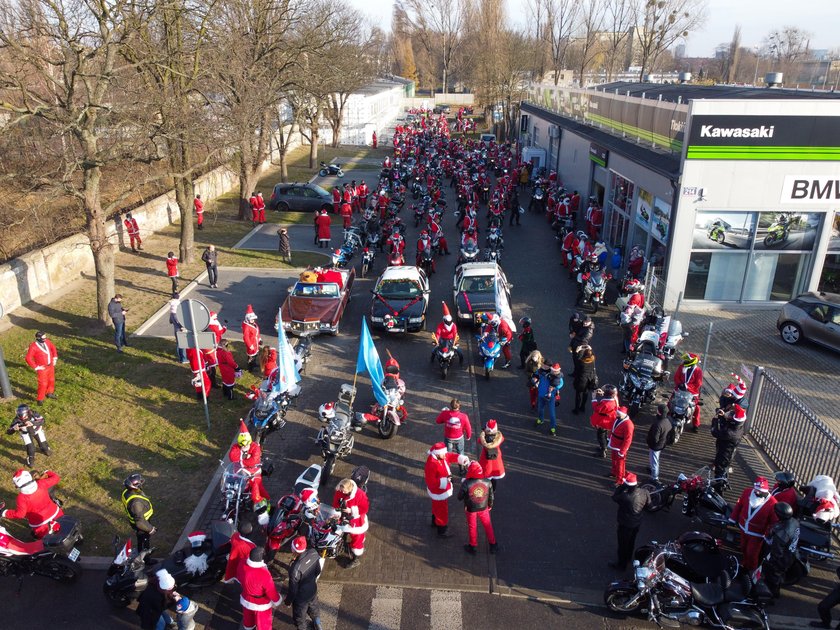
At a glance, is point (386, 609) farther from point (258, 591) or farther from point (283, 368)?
point (283, 368)

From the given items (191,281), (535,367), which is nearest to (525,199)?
(191,281)

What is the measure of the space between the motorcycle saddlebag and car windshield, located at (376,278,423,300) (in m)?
9.97

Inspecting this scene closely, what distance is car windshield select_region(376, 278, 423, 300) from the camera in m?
17.1

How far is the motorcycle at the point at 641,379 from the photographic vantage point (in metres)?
12.4

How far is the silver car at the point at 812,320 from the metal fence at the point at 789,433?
5.16 meters

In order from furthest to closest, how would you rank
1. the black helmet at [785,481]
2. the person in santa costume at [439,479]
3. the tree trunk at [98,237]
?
the tree trunk at [98,237] → the person in santa costume at [439,479] → the black helmet at [785,481]

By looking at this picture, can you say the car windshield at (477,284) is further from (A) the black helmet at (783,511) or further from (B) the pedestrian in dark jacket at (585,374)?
(A) the black helmet at (783,511)

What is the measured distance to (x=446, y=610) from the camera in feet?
25.5

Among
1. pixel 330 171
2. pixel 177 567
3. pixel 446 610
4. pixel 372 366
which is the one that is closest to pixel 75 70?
pixel 372 366

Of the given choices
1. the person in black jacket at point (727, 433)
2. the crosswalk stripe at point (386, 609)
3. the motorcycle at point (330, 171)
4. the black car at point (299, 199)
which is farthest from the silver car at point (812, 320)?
the motorcycle at point (330, 171)

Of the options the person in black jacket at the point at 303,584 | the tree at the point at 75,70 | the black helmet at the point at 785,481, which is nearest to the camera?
the person in black jacket at the point at 303,584

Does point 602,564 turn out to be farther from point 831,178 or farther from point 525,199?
point 525,199

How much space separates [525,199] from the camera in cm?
3566

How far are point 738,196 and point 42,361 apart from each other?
17.4 m
